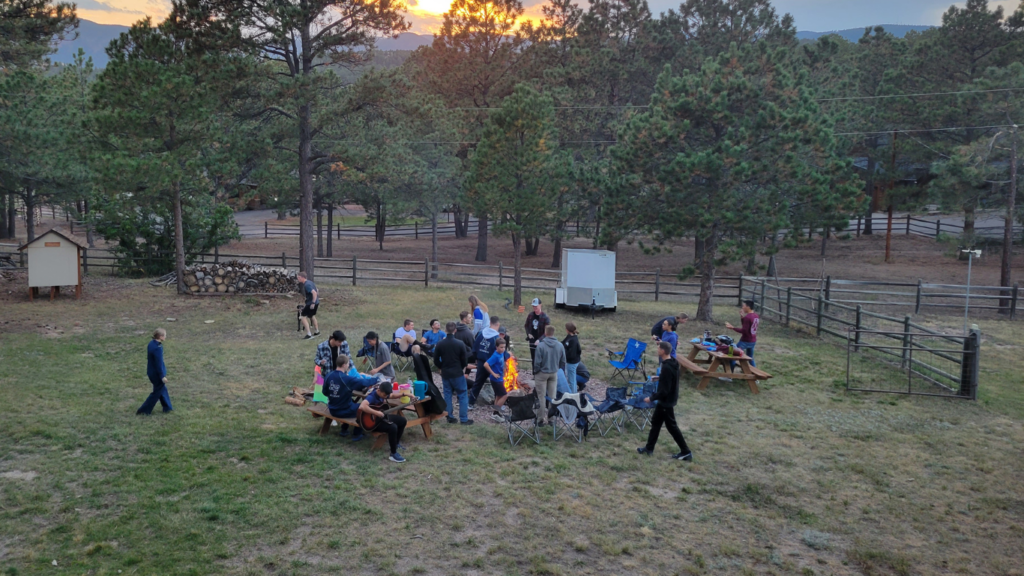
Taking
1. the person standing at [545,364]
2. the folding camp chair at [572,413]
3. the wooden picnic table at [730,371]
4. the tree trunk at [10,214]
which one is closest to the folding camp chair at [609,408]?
the folding camp chair at [572,413]

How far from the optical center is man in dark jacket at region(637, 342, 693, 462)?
8773 mm

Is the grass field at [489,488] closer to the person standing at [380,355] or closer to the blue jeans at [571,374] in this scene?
the person standing at [380,355]

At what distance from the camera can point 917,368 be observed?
13.7 meters

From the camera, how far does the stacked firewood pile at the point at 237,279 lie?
2130 cm

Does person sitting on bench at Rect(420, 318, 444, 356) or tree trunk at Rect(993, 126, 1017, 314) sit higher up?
tree trunk at Rect(993, 126, 1017, 314)

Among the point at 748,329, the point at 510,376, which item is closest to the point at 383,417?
the point at 510,376

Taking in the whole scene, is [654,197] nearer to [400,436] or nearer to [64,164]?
[400,436]

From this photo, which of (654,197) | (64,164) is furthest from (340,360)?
(64,164)

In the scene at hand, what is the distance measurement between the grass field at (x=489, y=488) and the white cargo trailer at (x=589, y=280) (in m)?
7.64

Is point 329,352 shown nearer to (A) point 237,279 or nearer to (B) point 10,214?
(A) point 237,279

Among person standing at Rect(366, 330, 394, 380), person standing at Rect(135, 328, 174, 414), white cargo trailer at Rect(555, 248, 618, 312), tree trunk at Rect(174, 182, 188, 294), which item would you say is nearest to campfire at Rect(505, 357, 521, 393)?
person standing at Rect(366, 330, 394, 380)

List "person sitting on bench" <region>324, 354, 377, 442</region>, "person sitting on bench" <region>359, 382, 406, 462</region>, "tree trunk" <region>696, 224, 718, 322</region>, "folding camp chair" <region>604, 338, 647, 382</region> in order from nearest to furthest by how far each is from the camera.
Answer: "person sitting on bench" <region>359, 382, 406, 462</region>, "person sitting on bench" <region>324, 354, 377, 442</region>, "folding camp chair" <region>604, 338, 647, 382</region>, "tree trunk" <region>696, 224, 718, 322</region>

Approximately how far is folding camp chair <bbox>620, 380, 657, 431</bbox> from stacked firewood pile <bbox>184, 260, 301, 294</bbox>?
14065 mm

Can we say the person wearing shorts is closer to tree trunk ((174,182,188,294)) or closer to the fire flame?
the fire flame
